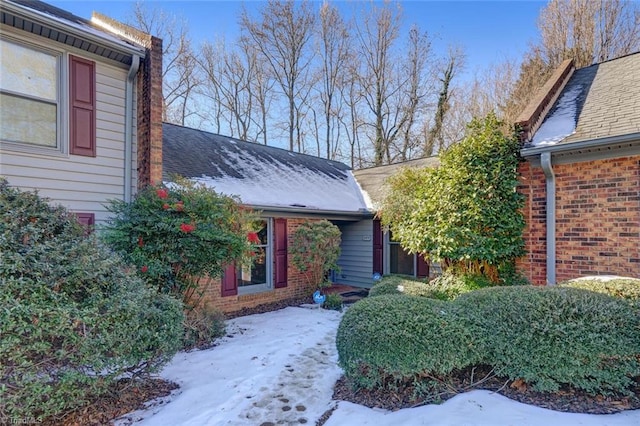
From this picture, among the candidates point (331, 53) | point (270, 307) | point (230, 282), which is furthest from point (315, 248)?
point (331, 53)

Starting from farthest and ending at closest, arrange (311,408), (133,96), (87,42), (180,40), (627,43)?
(180,40), (627,43), (133,96), (87,42), (311,408)

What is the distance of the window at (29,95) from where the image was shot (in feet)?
16.7

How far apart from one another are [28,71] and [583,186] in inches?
334

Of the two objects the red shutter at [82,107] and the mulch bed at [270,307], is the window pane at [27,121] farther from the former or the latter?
the mulch bed at [270,307]

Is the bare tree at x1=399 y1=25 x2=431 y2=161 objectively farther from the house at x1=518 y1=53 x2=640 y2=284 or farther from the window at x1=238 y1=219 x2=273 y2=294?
the house at x1=518 y1=53 x2=640 y2=284

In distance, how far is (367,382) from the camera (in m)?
3.66

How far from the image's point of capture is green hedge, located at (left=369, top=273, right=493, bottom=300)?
6781 mm

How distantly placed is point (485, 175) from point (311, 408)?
488 centimetres

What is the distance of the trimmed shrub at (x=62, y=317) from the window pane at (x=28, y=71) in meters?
2.61

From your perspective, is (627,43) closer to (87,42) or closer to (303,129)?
(303,129)

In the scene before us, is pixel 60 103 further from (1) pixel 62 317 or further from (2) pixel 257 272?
(2) pixel 257 272

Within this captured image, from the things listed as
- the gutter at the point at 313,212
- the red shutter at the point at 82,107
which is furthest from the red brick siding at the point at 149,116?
the gutter at the point at 313,212

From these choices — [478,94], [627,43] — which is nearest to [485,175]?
[478,94]

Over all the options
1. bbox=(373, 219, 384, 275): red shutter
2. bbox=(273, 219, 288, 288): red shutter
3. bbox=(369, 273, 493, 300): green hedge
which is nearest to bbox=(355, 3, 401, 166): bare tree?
bbox=(373, 219, 384, 275): red shutter
